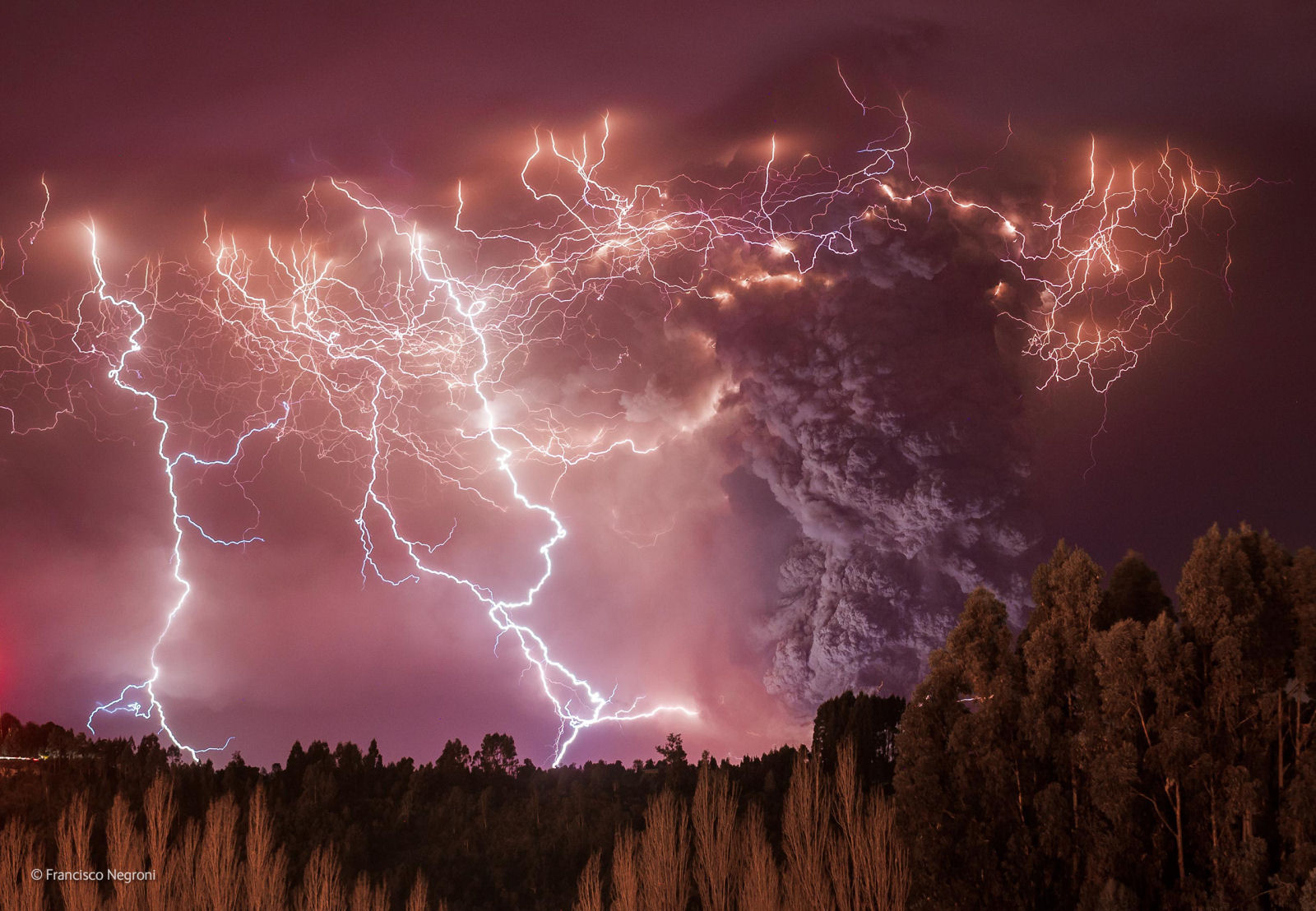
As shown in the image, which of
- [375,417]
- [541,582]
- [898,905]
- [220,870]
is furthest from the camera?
[541,582]

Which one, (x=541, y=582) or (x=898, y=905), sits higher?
(x=541, y=582)

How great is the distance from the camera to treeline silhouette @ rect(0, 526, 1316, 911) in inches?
556

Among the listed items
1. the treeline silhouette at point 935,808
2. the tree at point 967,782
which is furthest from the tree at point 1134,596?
the tree at point 967,782

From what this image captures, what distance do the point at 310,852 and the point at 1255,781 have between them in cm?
1659

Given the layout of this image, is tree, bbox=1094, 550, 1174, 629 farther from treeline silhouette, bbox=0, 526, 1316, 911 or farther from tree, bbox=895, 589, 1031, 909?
tree, bbox=895, 589, 1031, 909

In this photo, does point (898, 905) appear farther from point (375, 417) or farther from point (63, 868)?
point (375, 417)

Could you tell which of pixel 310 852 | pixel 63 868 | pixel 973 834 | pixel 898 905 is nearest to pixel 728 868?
pixel 898 905

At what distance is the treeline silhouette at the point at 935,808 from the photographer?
14133 mm

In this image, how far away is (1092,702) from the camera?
49.9ft

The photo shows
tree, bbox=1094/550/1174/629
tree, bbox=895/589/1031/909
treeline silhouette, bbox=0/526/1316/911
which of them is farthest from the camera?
tree, bbox=1094/550/1174/629

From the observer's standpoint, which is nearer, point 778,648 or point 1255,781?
point 1255,781

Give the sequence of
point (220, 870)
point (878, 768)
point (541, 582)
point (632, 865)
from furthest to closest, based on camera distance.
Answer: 1. point (541, 582)
2. point (878, 768)
3. point (220, 870)
4. point (632, 865)

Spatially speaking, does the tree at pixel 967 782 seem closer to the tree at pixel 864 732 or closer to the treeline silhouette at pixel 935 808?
the treeline silhouette at pixel 935 808

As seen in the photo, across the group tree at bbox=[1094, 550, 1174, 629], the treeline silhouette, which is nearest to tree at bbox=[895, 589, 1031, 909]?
the treeline silhouette
